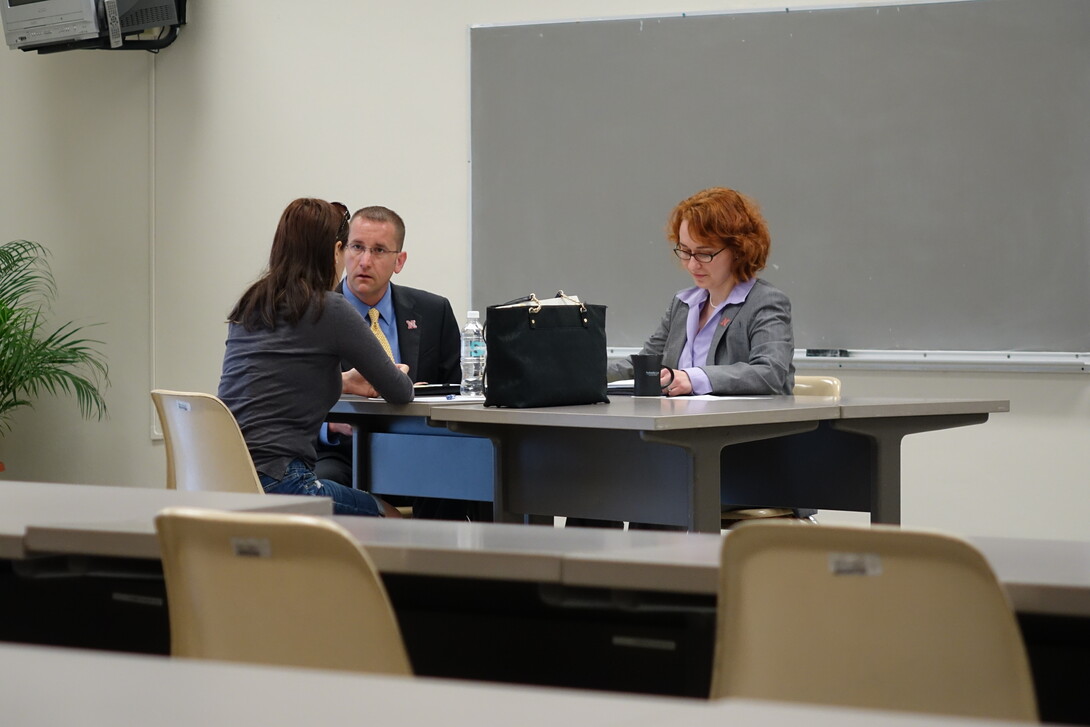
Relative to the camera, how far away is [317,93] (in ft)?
20.1

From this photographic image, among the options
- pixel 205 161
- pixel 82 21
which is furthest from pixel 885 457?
pixel 82 21

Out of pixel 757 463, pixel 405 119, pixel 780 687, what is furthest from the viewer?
pixel 405 119

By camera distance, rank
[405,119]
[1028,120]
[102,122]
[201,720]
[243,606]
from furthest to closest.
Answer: [102,122]
[405,119]
[1028,120]
[243,606]
[201,720]

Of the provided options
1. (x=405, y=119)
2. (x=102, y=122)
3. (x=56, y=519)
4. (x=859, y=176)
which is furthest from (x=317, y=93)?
(x=56, y=519)

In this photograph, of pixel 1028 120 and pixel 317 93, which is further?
pixel 317 93

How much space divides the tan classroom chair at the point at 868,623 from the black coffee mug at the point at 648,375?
2.38 m

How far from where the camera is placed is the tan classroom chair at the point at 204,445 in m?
3.26

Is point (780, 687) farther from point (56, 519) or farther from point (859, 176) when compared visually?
point (859, 176)

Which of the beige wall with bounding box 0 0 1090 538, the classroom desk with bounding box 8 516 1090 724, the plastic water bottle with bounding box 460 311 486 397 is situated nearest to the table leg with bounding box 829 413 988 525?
the plastic water bottle with bounding box 460 311 486 397

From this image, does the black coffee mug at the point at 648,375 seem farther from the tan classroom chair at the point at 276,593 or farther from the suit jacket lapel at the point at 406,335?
the tan classroom chair at the point at 276,593

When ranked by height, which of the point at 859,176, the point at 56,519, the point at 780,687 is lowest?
the point at 780,687

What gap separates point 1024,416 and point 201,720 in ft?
15.7

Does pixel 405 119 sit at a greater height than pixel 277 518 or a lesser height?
greater

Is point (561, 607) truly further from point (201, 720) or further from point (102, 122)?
point (102, 122)
